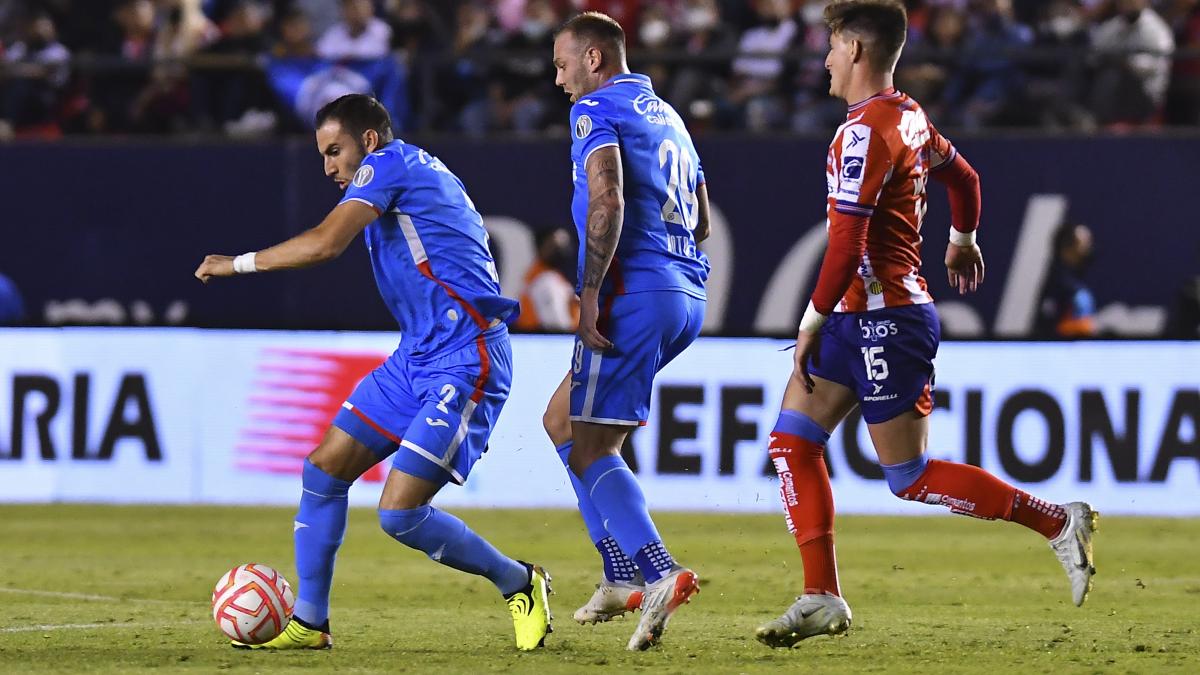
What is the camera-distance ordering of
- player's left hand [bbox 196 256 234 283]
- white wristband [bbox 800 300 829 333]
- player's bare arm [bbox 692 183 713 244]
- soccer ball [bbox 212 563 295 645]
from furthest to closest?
1. player's bare arm [bbox 692 183 713 244]
2. soccer ball [bbox 212 563 295 645]
3. white wristband [bbox 800 300 829 333]
4. player's left hand [bbox 196 256 234 283]

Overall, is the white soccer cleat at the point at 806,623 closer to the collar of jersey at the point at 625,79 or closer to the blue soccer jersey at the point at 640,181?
the blue soccer jersey at the point at 640,181

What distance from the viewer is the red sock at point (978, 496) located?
6758 millimetres

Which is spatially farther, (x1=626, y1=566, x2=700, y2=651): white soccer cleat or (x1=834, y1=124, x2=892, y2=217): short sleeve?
(x1=626, y1=566, x2=700, y2=651): white soccer cleat

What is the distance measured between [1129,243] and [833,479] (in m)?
4.01

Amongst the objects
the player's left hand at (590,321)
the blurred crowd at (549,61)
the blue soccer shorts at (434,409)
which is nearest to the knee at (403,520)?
the blue soccer shorts at (434,409)

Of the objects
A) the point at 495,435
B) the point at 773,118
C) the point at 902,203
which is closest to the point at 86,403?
the point at 495,435

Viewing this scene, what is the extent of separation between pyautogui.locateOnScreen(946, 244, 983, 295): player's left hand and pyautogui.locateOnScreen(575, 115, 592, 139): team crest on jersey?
151 centimetres

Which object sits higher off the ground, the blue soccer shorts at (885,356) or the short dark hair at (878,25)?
the short dark hair at (878,25)

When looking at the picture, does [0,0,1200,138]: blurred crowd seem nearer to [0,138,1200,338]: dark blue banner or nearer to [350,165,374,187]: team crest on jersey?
[0,138,1200,338]: dark blue banner

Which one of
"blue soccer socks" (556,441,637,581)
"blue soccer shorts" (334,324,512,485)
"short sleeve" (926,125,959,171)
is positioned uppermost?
"short sleeve" (926,125,959,171)

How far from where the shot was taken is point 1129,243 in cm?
1535

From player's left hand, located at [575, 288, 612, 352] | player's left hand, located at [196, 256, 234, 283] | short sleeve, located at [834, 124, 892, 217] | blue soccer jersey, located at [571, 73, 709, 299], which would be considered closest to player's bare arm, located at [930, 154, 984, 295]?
short sleeve, located at [834, 124, 892, 217]

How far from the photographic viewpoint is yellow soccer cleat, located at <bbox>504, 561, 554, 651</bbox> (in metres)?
6.81

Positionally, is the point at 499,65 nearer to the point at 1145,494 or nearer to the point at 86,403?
the point at 86,403
